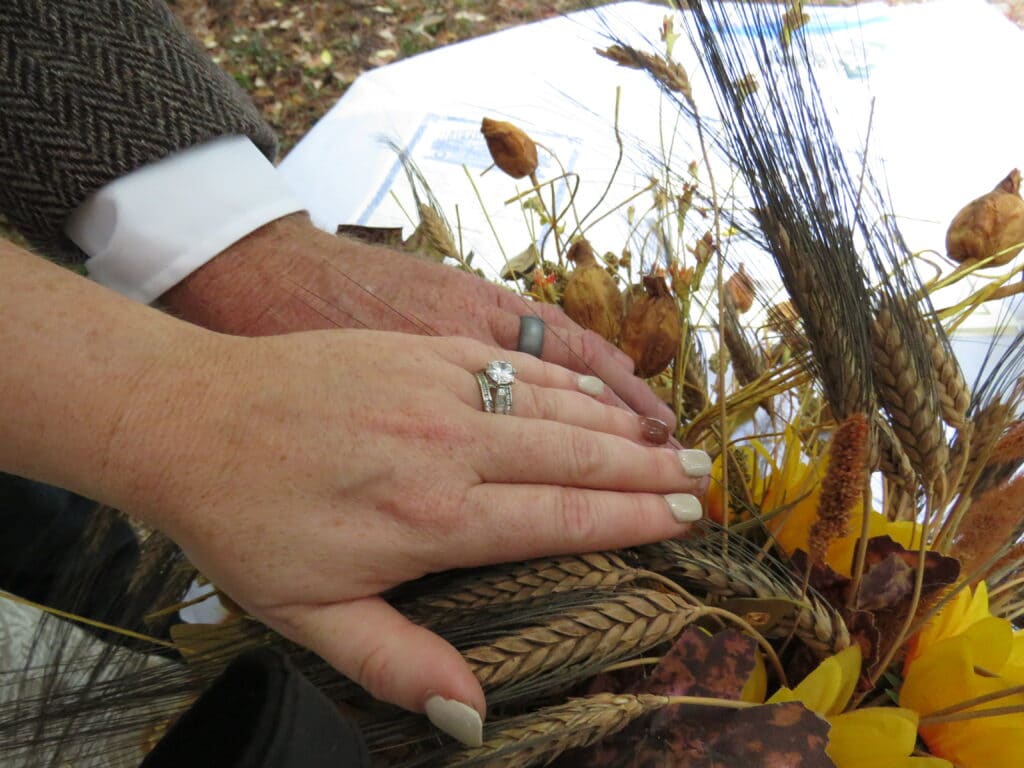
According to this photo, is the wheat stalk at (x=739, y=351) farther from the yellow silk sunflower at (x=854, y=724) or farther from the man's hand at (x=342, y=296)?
the yellow silk sunflower at (x=854, y=724)

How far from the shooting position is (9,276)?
15.5 inches

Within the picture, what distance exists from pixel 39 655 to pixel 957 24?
1.54 meters

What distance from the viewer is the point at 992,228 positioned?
46 centimetres

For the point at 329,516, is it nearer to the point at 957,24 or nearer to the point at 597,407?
the point at 597,407

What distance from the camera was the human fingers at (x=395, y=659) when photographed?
311 millimetres

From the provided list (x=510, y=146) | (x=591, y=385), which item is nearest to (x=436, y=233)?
(x=510, y=146)

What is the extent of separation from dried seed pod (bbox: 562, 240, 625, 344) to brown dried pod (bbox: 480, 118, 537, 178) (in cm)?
12

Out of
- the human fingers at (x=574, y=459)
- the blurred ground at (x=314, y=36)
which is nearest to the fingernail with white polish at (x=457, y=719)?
the human fingers at (x=574, y=459)

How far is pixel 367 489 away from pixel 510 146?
31 cm

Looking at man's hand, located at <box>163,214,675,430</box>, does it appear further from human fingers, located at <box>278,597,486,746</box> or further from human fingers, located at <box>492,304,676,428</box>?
human fingers, located at <box>278,597,486,746</box>

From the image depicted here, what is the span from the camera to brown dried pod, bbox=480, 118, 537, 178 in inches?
21.6

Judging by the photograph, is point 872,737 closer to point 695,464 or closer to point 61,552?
point 695,464

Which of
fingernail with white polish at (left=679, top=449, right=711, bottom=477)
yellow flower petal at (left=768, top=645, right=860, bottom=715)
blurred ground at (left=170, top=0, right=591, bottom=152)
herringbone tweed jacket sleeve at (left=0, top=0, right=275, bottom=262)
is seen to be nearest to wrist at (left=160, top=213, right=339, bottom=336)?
herringbone tweed jacket sleeve at (left=0, top=0, right=275, bottom=262)

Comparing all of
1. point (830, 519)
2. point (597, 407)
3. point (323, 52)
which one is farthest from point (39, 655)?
point (323, 52)
